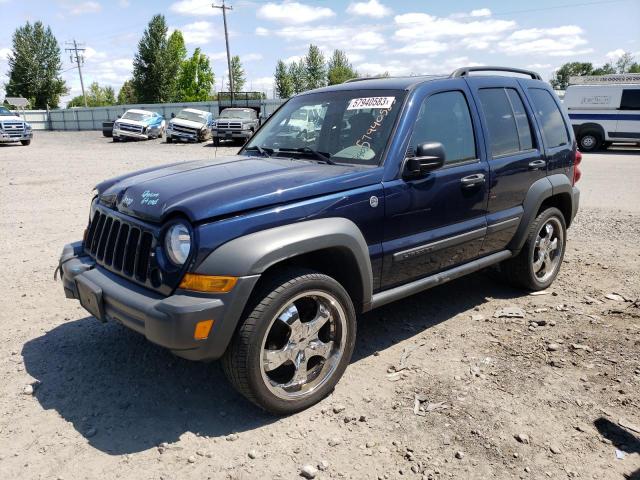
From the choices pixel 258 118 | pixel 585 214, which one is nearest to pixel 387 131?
pixel 585 214

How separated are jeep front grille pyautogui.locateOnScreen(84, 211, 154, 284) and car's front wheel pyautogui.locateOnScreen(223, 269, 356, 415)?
2.25 feet

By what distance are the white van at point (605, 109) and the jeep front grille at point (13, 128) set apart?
80.5 ft

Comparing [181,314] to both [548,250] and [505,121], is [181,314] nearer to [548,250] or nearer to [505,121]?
[505,121]

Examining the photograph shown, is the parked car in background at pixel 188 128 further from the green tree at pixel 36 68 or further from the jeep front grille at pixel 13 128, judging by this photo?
the green tree at pixel 36 68

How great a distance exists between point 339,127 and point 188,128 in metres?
24.1

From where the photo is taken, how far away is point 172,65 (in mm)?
62375

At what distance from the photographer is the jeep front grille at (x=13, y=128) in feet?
82.4

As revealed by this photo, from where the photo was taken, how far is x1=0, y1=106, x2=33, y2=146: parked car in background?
25.1m

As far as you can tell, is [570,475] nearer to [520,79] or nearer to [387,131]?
[387,131]

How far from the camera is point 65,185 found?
37.8 ft

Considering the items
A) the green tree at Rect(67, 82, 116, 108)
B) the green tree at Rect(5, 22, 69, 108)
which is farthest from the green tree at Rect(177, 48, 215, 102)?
the green tree at Rect(67, 82, 116, 108)

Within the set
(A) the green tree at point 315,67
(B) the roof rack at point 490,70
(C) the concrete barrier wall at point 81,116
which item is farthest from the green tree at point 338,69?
(B) the roof rack at point 490,70

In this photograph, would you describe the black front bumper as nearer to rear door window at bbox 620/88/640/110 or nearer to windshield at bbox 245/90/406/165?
windshield at bbox 245/90/406/165

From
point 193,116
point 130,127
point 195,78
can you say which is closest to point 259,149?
point 193,116
